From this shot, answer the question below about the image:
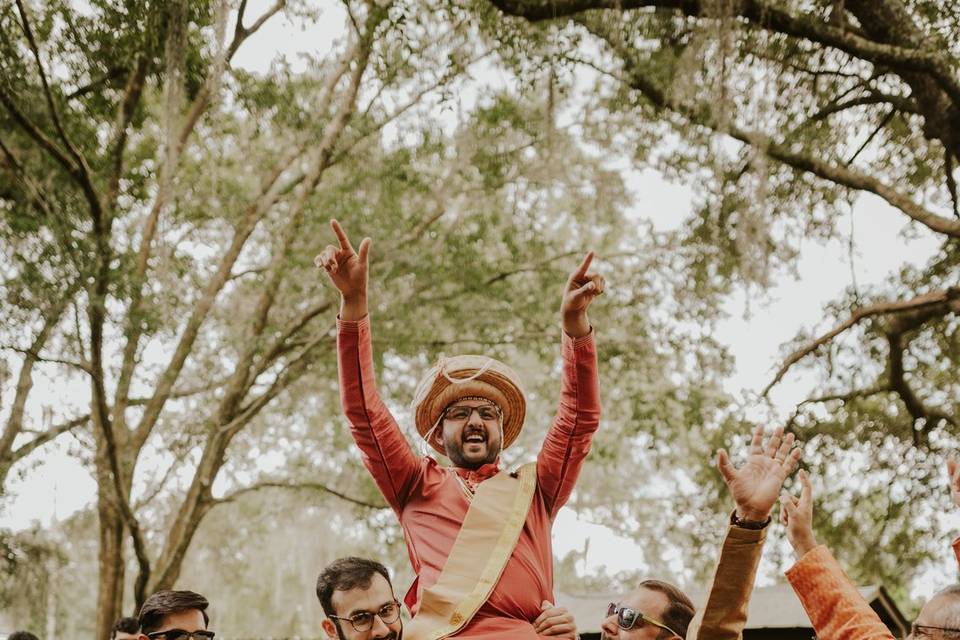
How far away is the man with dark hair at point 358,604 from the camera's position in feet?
9.78

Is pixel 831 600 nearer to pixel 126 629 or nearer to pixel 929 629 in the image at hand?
pixel 929 629

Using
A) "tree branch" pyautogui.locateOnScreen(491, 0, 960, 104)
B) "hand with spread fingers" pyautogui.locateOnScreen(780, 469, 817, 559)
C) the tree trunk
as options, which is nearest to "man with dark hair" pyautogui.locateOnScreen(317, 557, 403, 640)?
"hand with spread fingers" pyautogui.locateOnScreen(780, 469, 817, 559)

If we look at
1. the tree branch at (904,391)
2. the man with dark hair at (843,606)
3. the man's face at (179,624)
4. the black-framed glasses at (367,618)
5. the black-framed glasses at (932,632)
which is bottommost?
the black-framed glasses at (932,632)

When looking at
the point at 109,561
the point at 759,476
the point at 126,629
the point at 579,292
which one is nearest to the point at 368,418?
the point at 579,292

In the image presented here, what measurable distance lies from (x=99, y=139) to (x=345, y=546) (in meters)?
12.1

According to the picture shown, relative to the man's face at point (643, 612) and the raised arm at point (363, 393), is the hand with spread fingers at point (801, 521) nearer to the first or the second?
the man's face at point (643, 612)

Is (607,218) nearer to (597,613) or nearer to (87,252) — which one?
(597,613)

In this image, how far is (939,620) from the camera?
2.64 metres

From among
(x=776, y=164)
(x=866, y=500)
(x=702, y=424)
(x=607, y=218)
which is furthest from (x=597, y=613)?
(x=776, y=164)

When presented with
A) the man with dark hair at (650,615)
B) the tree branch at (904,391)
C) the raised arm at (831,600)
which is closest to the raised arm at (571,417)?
the man with dark hair at (650,615)

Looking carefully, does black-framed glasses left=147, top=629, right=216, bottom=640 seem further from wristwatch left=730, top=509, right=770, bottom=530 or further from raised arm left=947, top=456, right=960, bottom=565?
raised arm left=947, top=456, right=960, bottom=565

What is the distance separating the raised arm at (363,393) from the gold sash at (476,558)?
1.05ft

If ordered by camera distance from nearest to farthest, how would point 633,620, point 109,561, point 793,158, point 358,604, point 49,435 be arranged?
1. point 358,604
2. point 633,620
3. point 793,158
4. point 109,561
5. point 49,435

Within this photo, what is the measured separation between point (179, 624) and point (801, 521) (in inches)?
82.6
